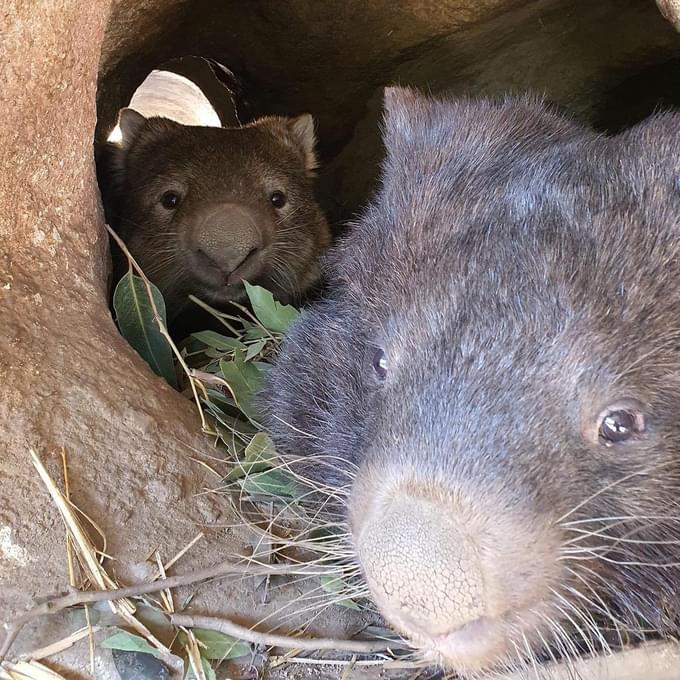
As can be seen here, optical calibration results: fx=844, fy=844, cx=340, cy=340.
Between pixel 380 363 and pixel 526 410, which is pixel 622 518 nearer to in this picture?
pixel 526 410

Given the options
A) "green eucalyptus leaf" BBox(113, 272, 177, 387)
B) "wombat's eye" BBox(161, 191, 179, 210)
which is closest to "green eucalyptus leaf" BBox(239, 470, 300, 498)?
"green eucalyptus leaf" BBox(113, 272, 177, 387)

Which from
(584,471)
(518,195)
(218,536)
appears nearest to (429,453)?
(584,471)

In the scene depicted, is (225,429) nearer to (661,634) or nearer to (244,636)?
(244,636)

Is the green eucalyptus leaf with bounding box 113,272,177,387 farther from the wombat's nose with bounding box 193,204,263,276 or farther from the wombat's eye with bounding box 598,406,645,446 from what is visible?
the wombat's eye with bounding box 598,406,645,446

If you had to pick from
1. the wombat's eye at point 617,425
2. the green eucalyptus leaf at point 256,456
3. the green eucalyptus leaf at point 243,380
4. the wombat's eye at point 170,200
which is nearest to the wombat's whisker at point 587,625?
the wombat's eye at point 617,425

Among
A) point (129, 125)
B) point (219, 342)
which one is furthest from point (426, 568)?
point (129, 125)

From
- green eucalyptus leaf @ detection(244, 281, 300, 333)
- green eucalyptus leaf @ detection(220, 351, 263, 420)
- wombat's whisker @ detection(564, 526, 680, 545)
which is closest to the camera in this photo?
wombat's whisker @ detection(564, 526, 680, 545)

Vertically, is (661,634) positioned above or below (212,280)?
below
